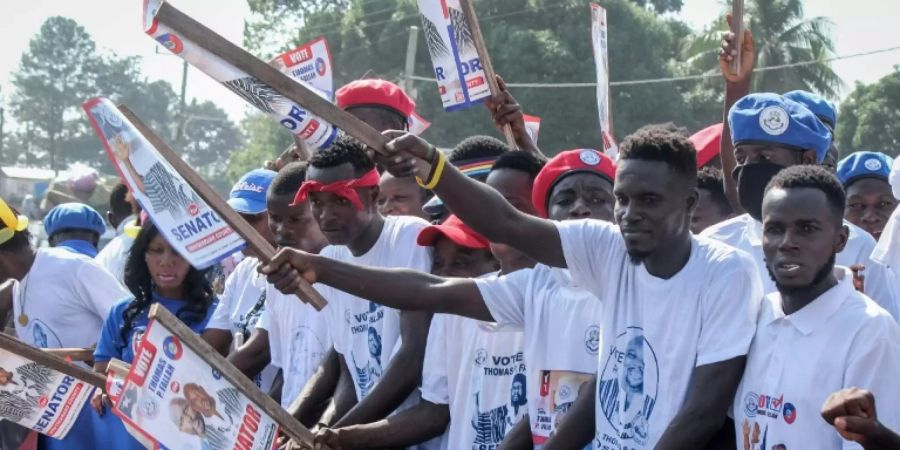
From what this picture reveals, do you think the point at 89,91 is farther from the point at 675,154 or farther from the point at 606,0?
the point at 675,154

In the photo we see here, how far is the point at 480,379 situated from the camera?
5.06m

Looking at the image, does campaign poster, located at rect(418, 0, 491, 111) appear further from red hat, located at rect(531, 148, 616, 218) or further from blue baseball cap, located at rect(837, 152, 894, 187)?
blue baseball cap, located at rect(837, 152, 894, 187)

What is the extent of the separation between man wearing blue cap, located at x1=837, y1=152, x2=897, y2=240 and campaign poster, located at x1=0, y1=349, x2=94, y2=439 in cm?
388

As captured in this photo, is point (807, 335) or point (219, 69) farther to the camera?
point (219, 69)

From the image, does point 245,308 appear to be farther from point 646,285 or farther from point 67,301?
point 646,285

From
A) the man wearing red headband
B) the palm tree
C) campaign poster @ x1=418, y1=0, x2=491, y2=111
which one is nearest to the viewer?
the man wearing red headband

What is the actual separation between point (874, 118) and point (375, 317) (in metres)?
31.4

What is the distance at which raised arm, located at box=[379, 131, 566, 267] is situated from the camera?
4.33m

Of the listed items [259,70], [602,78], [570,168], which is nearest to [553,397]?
[570,168]

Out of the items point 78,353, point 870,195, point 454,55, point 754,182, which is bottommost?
point 78,353

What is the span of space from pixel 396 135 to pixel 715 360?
4.02 ft

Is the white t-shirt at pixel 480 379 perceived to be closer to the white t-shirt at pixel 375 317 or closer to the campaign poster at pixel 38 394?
the white t-shirt at pixel 375 317

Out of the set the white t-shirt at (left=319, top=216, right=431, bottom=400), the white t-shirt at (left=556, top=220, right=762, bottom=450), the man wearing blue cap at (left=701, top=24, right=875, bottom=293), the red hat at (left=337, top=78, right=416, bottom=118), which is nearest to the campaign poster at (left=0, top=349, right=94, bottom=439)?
the white t-shirt at (left=319, top=216, right=431, bottom=400)

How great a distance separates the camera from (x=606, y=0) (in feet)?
117
